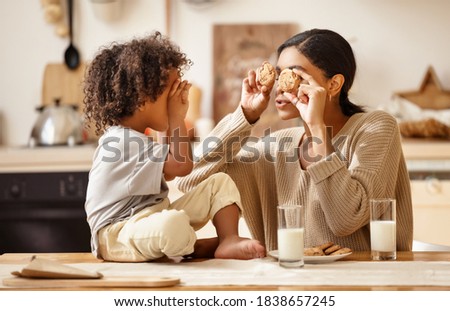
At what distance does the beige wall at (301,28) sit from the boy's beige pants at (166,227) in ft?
7.84

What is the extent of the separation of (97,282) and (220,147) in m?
0.73

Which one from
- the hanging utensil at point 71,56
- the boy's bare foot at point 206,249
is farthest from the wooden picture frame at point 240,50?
the boy's bare foot at point 206,249

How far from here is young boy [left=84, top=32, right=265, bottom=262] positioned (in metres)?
1.48

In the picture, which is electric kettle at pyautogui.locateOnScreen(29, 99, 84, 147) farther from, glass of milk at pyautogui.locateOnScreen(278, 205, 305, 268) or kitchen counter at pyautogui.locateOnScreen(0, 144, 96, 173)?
glass of milk at pyautogui.locateOnScreen(278, 205, 305, 268)

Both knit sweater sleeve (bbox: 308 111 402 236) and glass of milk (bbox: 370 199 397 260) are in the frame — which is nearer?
glass of milk (bbox: 370 199 397 260)

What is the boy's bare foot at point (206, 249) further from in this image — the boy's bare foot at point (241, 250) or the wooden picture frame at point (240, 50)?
the wooden picture frame at point (240, 50)

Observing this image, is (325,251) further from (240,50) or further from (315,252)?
(240,50)

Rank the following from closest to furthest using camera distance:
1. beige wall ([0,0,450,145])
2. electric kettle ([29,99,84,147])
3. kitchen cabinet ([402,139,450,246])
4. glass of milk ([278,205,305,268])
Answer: glass of milk ([278,205,305,268])
kitchen cabinet ([402,139,450,246])
electric kettle ([29,99,84,147])
beige wall ([0,0,450,145])

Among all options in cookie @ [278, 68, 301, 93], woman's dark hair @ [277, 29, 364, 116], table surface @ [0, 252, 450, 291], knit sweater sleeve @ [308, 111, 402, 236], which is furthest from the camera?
woman's dark hair @ [277, 29, 364, 116]

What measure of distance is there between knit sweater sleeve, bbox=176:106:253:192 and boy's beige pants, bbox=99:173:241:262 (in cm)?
30

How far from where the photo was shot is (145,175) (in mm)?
1530

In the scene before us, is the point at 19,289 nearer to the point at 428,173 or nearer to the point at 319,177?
the point at 319,177

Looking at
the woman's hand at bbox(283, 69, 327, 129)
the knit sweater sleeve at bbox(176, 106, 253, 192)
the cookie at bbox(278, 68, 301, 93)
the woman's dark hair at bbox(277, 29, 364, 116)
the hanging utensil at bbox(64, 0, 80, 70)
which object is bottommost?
the knit sweater sleeve at bbox(176, 106, 253, 192)

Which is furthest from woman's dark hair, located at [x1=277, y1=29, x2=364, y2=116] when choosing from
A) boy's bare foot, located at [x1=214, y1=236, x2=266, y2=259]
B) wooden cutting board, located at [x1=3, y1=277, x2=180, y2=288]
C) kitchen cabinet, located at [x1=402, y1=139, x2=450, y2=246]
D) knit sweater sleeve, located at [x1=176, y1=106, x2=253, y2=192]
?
kitchen cabinet, located at [x1=402, y1=139, x2=450, y2=246]
